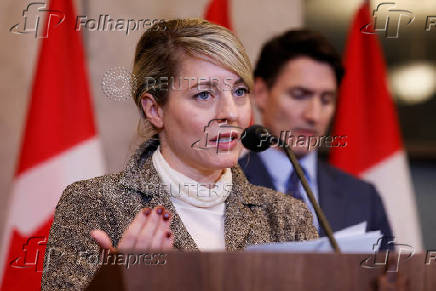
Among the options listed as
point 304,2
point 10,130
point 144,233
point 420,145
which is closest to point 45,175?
point 10,130

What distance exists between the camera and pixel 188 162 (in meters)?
1.90

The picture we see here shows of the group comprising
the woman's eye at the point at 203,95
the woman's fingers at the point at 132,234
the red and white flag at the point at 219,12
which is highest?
the red and white flag at the point at 219,12

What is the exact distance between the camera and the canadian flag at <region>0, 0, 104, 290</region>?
264cm

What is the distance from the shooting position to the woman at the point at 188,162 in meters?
1.80

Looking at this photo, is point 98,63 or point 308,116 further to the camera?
point 98,63

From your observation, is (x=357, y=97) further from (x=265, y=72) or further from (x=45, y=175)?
(x=45, y=175)

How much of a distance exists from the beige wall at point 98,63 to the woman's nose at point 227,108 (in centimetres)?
116

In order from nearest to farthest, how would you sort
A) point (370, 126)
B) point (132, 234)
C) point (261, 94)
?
point (132, 234) < point (261, 94) < point (370, 126)

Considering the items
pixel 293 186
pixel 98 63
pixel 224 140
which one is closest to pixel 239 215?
pixel 224 140

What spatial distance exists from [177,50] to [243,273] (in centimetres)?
89

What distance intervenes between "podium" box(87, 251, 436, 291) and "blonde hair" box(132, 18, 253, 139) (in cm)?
79

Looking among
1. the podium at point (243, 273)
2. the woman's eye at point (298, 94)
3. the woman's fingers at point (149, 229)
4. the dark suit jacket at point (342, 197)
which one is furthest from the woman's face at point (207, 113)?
the woman's eye at point (298, 94)

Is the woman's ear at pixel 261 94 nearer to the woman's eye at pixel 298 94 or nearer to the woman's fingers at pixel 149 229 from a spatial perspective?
the woman's eye at pixel 298 94

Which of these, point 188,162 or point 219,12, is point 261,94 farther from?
point 188,162
